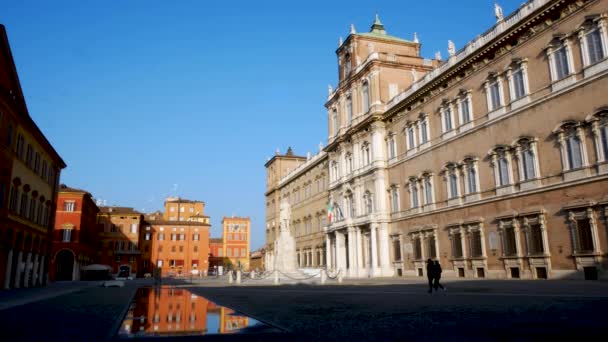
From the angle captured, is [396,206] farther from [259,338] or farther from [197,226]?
[197,226]

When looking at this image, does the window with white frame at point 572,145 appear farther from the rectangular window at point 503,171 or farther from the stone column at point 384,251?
the stone column at point 384,251

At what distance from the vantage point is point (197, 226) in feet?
289

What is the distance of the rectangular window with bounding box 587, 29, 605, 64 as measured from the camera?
23.2 meters

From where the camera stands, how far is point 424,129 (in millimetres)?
37250

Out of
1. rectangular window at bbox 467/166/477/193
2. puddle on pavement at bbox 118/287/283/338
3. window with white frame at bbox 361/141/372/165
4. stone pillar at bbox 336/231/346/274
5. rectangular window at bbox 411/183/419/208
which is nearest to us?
puddle on pavement at bbox 118/287/283/338

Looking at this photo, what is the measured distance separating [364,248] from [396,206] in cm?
586

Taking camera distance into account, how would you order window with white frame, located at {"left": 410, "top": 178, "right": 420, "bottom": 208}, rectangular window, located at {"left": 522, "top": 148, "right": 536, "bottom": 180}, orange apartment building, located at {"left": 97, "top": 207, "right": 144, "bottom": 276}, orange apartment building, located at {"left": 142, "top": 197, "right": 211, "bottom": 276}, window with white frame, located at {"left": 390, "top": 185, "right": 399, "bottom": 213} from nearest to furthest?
rectangular window, located at {"left": 522, "top": 148, "right": 536, "bottom": 180}, window with white frame, located at {"left": 410, "top": 178, "right": 420, "bottom": 208}, window with white frame, located at {"left": 390, "top": 185, "right": 399, "bottom": 213}, orange apartment building, located at {"left": 97, "top": 207, "right": 144, "bottom": 276}, orange apartment building, located at {"left": 142, "top": 197, "right": 211, "bottom": 276}

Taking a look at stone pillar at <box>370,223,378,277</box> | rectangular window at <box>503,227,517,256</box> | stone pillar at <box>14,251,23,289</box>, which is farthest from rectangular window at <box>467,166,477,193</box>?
stone pillar at <box>14,251,23,289</box>

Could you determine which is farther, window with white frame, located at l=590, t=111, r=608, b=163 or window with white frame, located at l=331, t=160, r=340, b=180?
window with white frame, located at l=331, t=160, r=340, b=180

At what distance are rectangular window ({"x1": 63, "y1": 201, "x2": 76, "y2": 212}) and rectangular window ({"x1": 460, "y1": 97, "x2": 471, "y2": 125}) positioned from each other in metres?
46.2

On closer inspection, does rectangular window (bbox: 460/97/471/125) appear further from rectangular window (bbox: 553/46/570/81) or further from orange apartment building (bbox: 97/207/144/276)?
orange apartment building (bbox: 97/207/144/276)

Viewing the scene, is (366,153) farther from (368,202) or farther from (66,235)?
(66,235)

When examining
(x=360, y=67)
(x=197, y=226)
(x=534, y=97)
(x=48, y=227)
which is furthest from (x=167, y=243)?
(x=534, y=97)

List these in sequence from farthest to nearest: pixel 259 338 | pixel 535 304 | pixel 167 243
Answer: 1. pixel 167 243
2. pixel 535 304
3. pixel 259 338
